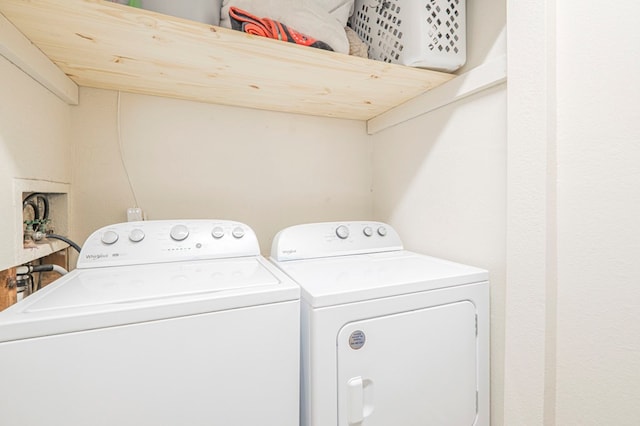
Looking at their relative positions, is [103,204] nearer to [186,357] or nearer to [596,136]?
[186,357]

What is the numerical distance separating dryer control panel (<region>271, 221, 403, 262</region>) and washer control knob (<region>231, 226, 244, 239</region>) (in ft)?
0.47

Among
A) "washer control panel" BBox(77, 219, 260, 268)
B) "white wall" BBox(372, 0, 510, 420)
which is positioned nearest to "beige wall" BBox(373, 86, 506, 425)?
"white wall" BBox(372, 0, 510, 420)

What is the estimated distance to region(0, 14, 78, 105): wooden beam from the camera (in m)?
0.81

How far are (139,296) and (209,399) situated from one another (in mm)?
291

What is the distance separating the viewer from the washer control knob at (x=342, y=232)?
4.35 feet

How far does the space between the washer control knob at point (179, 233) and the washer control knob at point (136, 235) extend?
0.31 feet

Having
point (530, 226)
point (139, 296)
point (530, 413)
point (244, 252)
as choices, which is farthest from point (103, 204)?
point (530, 413)

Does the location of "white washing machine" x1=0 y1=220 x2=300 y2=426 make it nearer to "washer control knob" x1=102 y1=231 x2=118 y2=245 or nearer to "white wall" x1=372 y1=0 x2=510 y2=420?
"washer control knob" x1=102 y1=231 x2=118 y2=245

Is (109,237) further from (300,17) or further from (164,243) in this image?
(300,17)

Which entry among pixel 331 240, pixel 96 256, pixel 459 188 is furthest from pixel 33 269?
pixel 459 188

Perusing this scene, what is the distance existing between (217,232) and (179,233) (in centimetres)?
13

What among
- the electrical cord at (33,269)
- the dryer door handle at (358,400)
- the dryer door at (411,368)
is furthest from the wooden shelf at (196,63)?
the dryer door handle at (358,400)

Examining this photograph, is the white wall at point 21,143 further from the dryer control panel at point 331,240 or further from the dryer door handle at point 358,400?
the dryer door handle at point 358,400

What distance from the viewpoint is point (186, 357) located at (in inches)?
26.6
